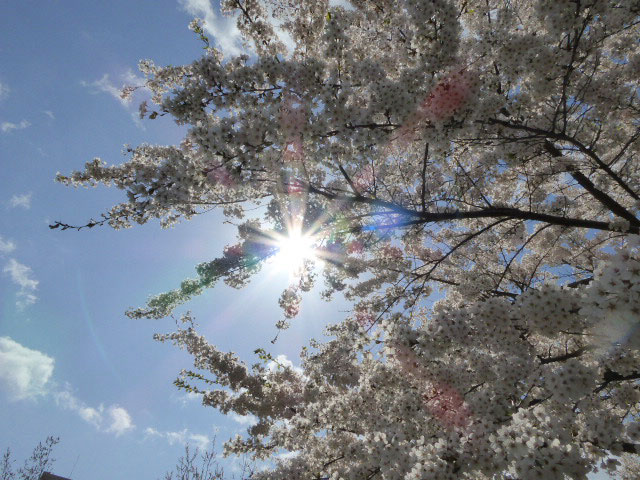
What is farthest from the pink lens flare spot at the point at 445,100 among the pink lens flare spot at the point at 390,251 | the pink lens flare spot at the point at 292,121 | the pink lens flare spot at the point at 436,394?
the pink lens flare spot at the point at 390,251

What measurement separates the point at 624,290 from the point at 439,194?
5.68 metres

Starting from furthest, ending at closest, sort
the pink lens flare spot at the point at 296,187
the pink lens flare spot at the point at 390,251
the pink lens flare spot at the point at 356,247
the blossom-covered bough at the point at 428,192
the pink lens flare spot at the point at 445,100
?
the pink lens flare spot at the point at 390,251
the pink lens flare spot at the point at 356,247
the pink lens flare spot at the point at 296,187
the pink lens flare spot at the point at 445,100
the blossom-covered bough at the point at 428,192

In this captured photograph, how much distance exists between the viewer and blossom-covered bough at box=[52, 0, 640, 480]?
3344 millimetres

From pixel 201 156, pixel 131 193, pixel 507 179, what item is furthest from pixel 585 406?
pixel 131 193

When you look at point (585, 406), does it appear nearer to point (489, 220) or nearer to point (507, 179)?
point (507, 179)

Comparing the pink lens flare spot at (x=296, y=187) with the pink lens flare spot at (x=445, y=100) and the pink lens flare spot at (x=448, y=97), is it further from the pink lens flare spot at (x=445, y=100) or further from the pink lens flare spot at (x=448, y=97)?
the pink lens flare spot at (x=448, y=97)

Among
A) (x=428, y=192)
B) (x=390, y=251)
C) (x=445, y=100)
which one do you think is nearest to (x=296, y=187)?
(x=445, y=100)

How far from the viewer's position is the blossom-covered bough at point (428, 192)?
3.34 metres

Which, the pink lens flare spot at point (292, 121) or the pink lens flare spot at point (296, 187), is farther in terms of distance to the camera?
the pink lens flare spot at point (296, 187)

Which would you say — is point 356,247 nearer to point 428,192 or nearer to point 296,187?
point 428,192

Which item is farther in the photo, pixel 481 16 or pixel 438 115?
pixel 481 16

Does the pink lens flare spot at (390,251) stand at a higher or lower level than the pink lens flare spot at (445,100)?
higher

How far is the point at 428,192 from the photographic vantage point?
703cm

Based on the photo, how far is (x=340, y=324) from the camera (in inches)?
326
